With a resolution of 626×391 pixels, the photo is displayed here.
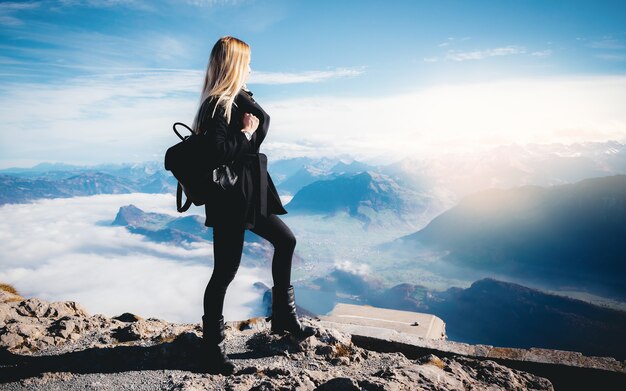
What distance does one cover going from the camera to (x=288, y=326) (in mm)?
4824

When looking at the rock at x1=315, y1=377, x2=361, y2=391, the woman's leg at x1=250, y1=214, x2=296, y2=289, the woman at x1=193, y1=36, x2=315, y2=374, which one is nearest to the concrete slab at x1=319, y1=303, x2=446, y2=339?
the woman's leg at x1=250, y1=214, x2=296, y2=289

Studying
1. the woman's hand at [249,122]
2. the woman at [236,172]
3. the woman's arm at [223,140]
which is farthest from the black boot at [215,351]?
the woman's hand at [249,122]

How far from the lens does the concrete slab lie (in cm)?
689

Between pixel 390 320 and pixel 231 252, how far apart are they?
4.86m

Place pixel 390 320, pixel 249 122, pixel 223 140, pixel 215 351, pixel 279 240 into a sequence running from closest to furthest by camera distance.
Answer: pixel 223 140
pixel 249 122
pixel 215 351
pixel 279 240
pixel 390 320

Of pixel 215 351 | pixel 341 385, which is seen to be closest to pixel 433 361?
pixel 341 385

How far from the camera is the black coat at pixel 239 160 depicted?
11.6 feet

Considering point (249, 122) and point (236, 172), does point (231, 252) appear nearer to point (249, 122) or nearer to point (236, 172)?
point (236, 172)

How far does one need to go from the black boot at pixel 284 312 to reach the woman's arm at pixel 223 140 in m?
1.96

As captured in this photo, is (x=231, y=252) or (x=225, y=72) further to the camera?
(x=231, y=252)

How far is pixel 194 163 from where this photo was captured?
3521mm

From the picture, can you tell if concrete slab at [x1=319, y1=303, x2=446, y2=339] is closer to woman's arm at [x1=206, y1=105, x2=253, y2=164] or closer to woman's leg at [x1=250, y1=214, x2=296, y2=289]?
woman's leg at [x1=250, y1=214, x2=296, y2=289]

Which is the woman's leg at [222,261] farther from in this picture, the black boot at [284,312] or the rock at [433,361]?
the rock at [433,361]

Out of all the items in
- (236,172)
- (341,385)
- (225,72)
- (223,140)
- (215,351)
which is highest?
(225,72)
